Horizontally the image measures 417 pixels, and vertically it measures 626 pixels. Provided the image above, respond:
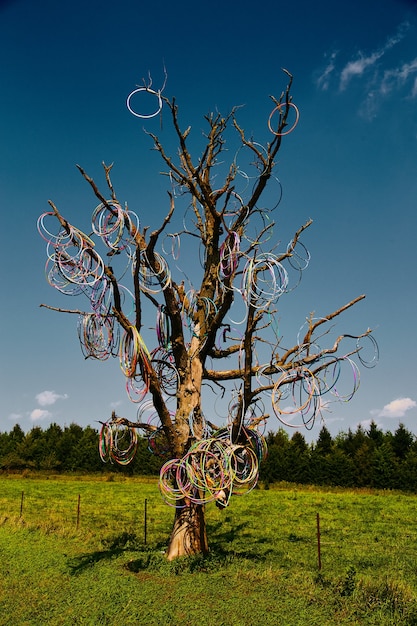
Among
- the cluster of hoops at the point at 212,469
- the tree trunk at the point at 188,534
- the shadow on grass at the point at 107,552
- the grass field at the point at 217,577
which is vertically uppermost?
the cluster of hoops at the point at 212,469

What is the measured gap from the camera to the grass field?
266 inches

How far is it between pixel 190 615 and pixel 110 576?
221 centimetres

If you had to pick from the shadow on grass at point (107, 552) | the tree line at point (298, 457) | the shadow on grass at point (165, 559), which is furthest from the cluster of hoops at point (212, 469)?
the tree line at point (298, 457)

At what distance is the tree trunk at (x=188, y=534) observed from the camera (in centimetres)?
933

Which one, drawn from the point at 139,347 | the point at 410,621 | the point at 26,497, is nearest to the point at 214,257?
the point at 139,347

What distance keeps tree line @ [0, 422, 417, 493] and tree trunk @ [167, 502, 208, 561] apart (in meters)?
20.5

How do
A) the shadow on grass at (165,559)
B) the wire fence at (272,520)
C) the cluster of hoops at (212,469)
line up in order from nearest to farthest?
the cluster of hoops at (212,469) < the shadow on grass at (165,559) < the wire fence at (272,520)

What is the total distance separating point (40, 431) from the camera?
4847 centimetres

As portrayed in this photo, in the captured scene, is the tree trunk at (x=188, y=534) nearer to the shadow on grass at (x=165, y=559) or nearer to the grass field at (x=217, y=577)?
the shadow on grass at (x=165, y=559)

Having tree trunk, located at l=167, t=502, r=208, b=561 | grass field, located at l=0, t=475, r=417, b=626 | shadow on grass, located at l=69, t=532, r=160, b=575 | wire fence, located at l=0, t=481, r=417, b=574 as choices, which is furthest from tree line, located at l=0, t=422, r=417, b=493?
tree trunk, located at l=167, t=502, r=208, b=561

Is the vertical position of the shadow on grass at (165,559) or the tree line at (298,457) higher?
the tree line at (298,457)

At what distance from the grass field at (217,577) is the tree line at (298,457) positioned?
15446mm

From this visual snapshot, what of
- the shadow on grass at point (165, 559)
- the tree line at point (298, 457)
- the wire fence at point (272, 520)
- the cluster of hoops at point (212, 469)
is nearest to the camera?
the cluster of hoops at point (212, 469)

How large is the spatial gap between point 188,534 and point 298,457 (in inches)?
1124
